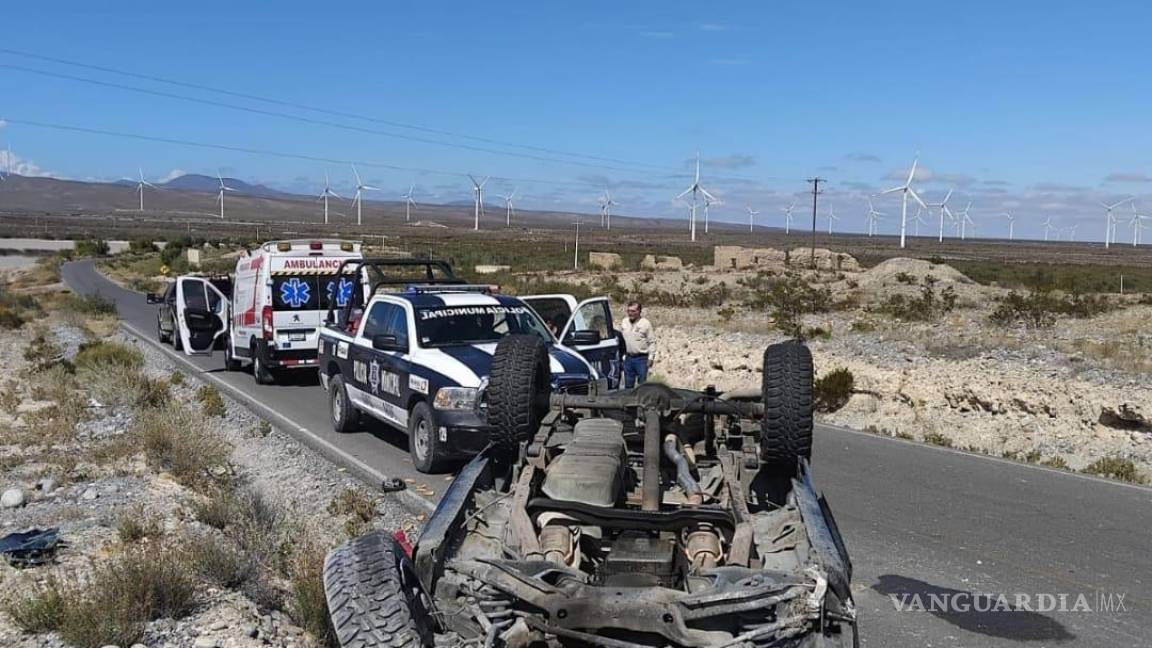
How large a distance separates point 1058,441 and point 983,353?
19.9 feet

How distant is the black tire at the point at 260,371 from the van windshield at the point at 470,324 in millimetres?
6707

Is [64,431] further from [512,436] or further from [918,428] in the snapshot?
[918,428]

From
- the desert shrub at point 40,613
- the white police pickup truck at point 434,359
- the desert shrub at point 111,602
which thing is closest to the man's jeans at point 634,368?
the white police pickup truck at point 434,359

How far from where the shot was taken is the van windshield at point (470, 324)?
11.0 meters

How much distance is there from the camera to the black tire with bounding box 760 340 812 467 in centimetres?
A: 615

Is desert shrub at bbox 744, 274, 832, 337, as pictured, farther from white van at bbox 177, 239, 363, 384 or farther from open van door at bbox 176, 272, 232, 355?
open van door at bbox 176, 272, 232, 355

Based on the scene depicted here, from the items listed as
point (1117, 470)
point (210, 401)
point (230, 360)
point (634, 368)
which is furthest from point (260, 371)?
point (1117, 470)

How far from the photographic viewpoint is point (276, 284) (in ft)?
53.2

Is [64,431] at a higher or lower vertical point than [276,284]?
lower

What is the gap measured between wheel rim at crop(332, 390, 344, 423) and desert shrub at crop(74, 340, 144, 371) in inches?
222

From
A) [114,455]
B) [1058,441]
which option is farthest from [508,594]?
[1058,441]

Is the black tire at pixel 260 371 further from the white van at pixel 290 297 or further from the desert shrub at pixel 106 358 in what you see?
the desert shrub at pixel 106 358

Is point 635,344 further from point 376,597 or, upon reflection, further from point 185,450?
point 376,597

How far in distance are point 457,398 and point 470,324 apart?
5.58 feet
